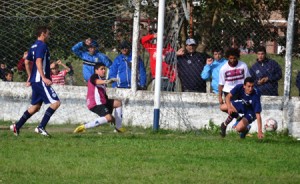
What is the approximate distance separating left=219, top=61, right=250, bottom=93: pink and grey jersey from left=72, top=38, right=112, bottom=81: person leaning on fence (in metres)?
3.26

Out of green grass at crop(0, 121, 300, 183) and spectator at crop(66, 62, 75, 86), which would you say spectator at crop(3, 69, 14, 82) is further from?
green grass at crop(0, 121, 300, 183)

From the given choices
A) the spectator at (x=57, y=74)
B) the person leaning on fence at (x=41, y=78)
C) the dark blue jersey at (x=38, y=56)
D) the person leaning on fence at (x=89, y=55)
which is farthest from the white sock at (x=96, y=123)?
the spectator at (x=57, y=74)

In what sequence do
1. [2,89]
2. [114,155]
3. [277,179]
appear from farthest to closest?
[2,89] → [114,155] → [277,179]

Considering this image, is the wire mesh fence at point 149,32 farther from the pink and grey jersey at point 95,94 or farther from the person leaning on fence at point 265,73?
the pink and grey jersey at point 95,94

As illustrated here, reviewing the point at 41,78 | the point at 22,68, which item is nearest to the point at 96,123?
the point at 41,78

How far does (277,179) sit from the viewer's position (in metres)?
11.8

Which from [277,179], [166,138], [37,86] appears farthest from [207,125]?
[277,179]

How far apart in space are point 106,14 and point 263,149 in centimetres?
628

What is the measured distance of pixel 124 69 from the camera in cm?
2028

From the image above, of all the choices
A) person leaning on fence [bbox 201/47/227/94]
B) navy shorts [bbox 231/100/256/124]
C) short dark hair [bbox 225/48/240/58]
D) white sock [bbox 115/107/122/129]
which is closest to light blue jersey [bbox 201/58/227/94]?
person leaning on fence [bbox 201/47/227/94]

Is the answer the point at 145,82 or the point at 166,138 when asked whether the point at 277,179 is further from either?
the point at 145,82

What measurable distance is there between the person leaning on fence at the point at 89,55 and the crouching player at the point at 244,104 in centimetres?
371

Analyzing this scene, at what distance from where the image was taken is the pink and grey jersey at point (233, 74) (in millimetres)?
18109

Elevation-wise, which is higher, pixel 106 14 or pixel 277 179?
pixel 106 14
